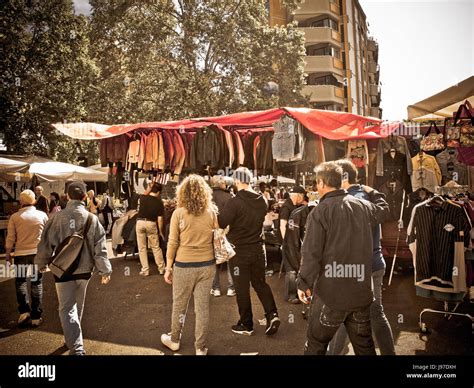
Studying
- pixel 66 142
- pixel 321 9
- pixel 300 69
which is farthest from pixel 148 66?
pixel 321 9

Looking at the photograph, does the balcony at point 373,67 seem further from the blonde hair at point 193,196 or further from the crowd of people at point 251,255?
the blonde hair at point 193,196

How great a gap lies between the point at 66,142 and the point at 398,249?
1090cm

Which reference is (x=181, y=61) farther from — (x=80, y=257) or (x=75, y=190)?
(x=80, y=257)

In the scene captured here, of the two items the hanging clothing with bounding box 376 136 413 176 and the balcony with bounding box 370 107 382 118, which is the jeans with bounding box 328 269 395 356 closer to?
the hanging clothing with bounding box 376 136 413 176

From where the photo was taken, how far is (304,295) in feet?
9.61

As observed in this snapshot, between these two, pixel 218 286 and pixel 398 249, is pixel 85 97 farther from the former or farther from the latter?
pixel 398 249

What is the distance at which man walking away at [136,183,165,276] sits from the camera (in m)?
7.15

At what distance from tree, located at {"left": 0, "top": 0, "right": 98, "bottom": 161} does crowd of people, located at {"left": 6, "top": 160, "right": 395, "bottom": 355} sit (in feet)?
20.3

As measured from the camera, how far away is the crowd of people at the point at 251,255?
276 cm

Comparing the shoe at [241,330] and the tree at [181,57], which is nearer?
the shoe at [241,330]

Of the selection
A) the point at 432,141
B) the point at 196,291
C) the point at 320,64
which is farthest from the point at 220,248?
the point at 320,64

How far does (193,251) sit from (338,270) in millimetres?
1525

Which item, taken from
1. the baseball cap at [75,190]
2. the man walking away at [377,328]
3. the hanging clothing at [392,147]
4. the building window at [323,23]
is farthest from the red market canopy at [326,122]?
the building window at [323,23]

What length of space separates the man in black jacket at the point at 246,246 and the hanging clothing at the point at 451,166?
12.6 ft
